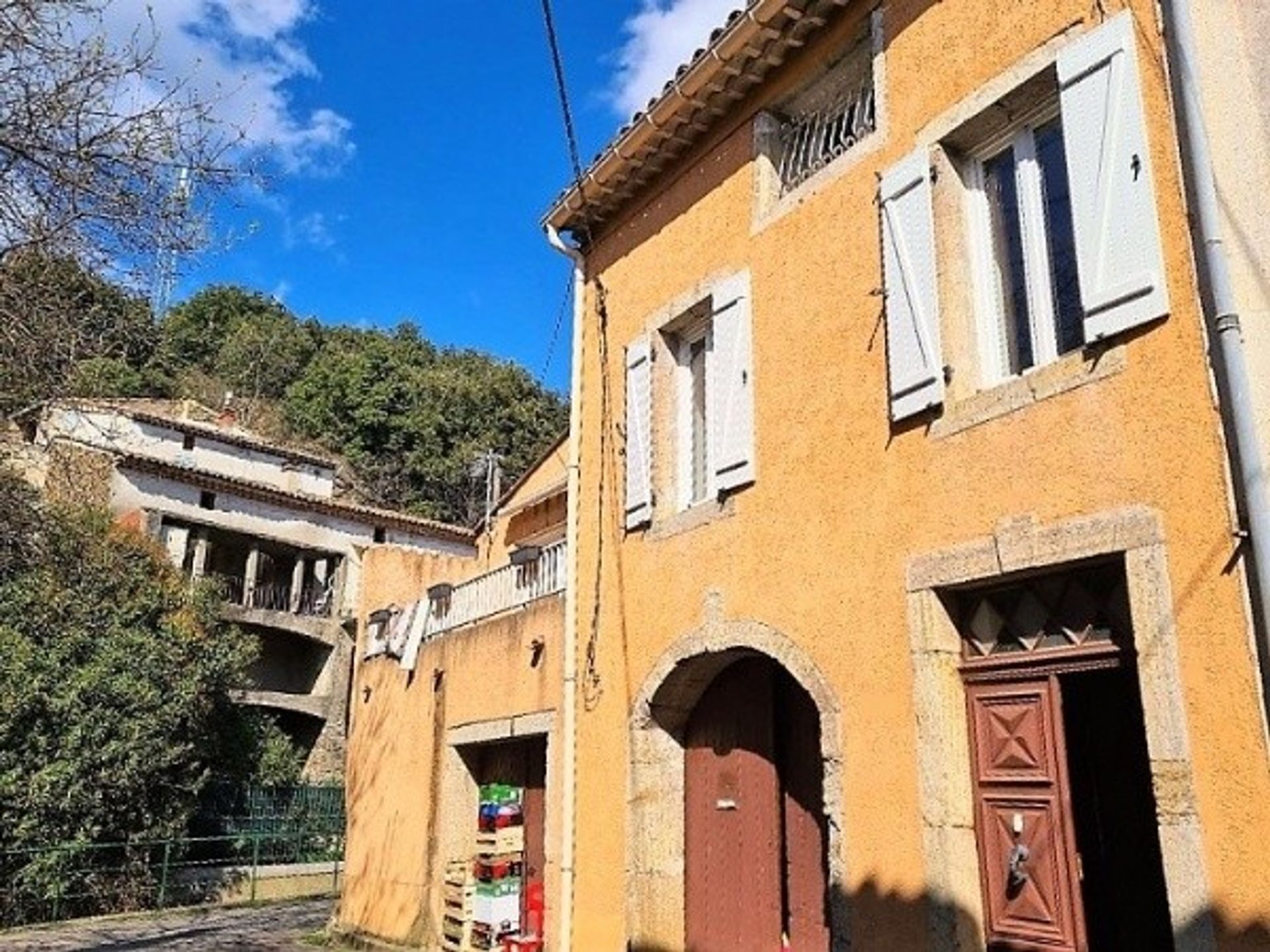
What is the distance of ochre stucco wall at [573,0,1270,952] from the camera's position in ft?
13.2

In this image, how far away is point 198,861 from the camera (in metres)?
19.8

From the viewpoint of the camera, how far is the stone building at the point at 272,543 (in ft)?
86.3

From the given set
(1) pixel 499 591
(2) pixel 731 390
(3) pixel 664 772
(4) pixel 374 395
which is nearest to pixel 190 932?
(1) pixel 499 591

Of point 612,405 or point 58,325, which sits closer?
point 58,325

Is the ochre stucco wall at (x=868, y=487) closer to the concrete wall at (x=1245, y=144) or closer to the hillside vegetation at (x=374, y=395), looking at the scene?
the concrete wall at (x=1245, y=144)

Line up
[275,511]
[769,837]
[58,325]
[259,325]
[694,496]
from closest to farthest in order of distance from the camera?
[58,325]
[769,837]
[694,496]
[275,511]
[259,325]

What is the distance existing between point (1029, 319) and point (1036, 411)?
2.06 feet

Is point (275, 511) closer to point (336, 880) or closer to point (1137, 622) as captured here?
point (336, 880)

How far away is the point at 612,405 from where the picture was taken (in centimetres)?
828

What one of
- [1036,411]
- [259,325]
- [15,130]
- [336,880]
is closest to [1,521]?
[15,130]

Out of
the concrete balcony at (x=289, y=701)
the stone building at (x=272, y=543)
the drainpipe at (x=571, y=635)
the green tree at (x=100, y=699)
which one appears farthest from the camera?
the stone building at (x=272, y=543)

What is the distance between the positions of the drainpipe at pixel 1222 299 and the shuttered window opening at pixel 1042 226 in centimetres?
19

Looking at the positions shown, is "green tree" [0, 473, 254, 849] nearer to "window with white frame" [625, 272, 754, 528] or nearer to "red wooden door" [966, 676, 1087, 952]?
"window with white frame" [625, 272, 754, 528]

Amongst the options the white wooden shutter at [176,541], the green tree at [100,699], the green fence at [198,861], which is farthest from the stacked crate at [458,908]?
the white wooden shutter at [176,541]
